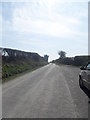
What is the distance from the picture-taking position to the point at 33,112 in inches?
361

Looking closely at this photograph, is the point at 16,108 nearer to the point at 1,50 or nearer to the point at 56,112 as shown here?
the point at 56,112

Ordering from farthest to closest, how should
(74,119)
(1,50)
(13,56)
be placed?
(13,56) → (1,50) → (74,119)

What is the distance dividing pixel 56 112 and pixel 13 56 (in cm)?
4406

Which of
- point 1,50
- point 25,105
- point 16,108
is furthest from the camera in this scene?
point 1,50

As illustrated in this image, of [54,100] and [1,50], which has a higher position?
[1,50]

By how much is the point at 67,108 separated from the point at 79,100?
77.0 inches

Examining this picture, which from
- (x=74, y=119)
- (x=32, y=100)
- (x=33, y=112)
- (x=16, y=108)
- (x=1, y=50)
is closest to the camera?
(x=74, y=119)

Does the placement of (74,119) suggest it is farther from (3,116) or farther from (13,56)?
(13,56)

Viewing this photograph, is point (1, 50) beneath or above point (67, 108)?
above

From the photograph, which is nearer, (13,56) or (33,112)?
(33,112)

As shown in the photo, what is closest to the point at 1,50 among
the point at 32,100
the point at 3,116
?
the point at 32,100

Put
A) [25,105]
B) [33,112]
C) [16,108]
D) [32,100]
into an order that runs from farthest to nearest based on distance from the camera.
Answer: [32,100]
[25,105]
[16,108]
[33,112]

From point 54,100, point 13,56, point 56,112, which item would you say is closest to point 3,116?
point 56,112

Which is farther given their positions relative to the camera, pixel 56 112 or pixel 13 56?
pixel 13 56
